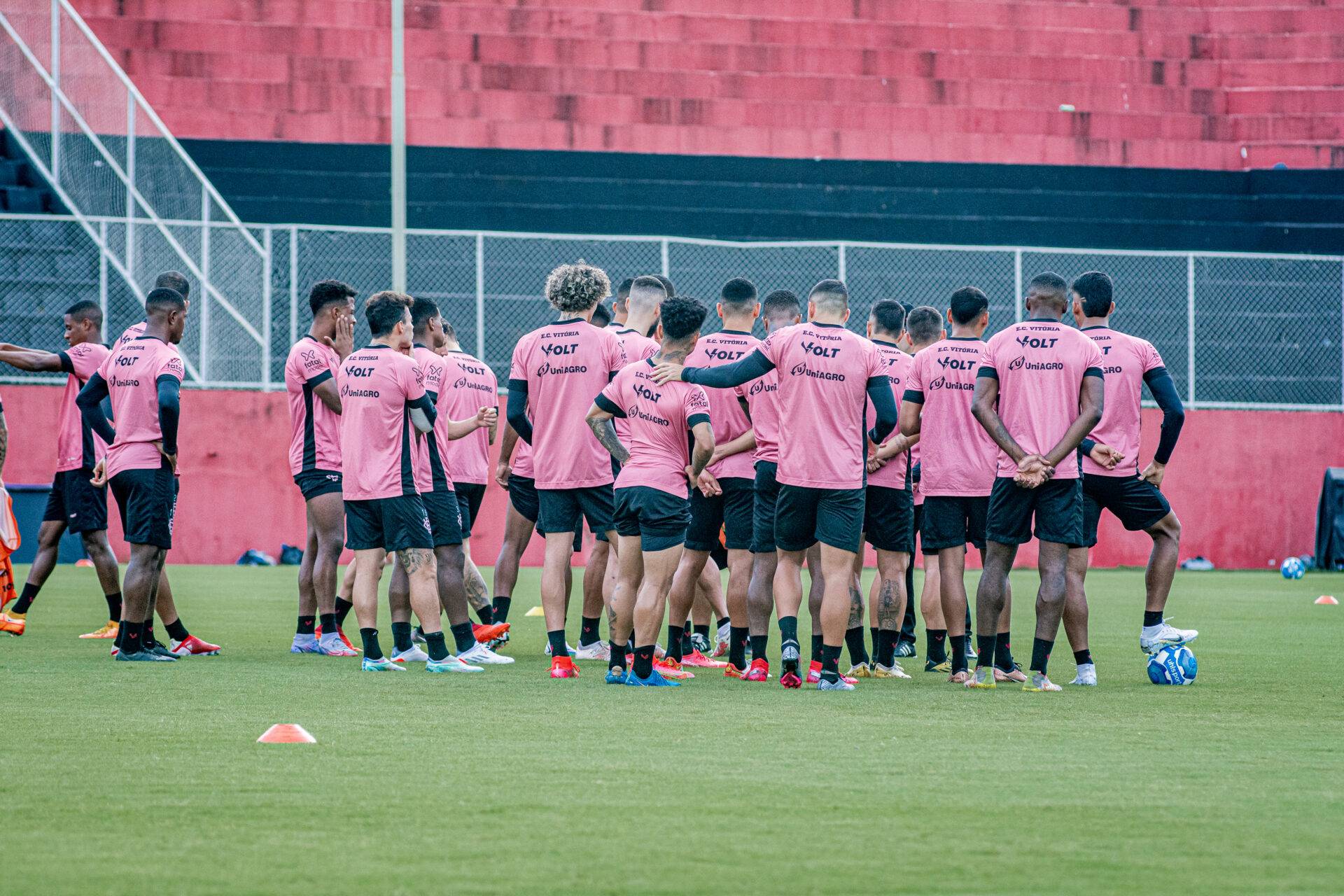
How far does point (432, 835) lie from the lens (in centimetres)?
464

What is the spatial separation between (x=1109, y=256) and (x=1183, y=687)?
13.7 metres

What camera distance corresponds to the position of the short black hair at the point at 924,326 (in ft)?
33.1

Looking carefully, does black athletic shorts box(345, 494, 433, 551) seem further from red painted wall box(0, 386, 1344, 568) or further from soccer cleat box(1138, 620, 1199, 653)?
red painted wall box(0, 386, 1344, 568)

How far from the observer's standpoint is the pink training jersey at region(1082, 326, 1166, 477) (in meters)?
9.11

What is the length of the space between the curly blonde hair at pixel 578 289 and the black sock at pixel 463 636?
1.88m

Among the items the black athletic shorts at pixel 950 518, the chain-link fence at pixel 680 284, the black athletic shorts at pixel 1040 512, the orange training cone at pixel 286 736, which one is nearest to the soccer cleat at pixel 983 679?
the black athletic shorts at pixel 1040 512

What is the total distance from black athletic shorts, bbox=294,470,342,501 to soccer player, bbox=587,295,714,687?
2.43 meters

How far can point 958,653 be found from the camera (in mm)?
8961

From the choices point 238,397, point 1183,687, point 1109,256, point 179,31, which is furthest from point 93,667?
point 179,31

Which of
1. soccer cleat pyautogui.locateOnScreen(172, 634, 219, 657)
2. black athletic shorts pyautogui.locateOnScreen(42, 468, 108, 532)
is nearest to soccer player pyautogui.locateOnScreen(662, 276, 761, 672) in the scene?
soccer cleat pyautogui.locateOnScreen(172, 634, 219, 657)

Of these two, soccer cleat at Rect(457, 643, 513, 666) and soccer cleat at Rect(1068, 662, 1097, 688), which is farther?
soccer cleat at Rect(457, 643, 513, 666)

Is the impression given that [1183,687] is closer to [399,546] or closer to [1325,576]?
[399,546]

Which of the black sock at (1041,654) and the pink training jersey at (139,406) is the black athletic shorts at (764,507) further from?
the pink training jersey at (139,406)

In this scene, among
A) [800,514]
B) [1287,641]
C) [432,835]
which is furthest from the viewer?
[1287,641]
